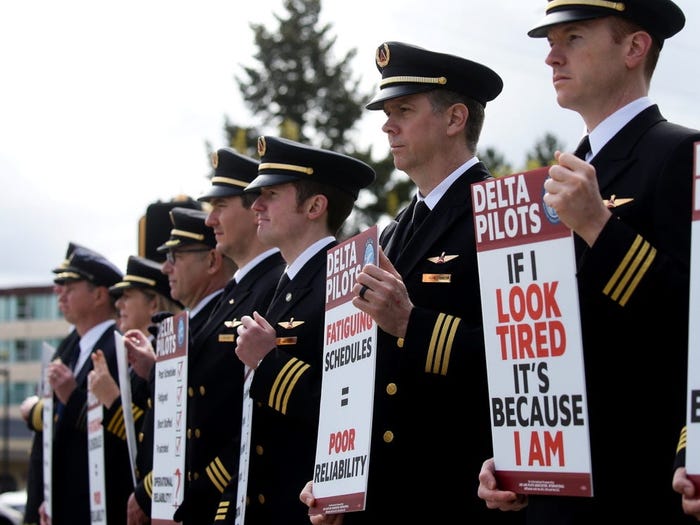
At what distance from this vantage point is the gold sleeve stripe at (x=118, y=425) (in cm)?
884

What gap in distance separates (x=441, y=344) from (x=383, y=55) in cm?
147

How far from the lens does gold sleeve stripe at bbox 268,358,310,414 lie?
230 inches

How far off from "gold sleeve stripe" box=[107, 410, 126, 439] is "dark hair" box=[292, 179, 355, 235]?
279 centimetres

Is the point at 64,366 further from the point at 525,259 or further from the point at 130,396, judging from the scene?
the point at 525,259

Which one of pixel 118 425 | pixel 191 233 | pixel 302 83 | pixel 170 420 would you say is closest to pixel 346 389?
pixel 170 420

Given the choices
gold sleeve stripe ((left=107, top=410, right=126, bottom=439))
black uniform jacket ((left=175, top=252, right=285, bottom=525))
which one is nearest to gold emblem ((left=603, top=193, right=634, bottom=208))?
black uniform jacket ((left=175, top=252, right=285, bottom=525))

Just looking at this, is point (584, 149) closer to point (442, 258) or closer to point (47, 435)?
point (442, 258)

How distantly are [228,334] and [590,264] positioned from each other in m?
3.42

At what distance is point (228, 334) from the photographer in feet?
23.5

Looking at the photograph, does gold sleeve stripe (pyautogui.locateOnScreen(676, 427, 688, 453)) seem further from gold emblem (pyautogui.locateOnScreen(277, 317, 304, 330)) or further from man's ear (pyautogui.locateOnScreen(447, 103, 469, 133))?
gold emblem (pyautogui.locateOnScreen(277, 317, 304, 330))

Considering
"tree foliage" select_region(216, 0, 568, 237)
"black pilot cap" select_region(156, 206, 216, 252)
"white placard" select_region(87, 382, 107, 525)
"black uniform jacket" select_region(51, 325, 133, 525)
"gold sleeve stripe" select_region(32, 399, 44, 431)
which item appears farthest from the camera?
"tree foliage" select_region(216, 0, 568, 237)

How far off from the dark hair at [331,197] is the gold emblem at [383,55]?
3.37ft

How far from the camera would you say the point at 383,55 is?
18.8 feet

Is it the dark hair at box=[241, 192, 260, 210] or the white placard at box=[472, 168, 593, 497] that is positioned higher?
the dark hair at box=[241, 192, 260, 210]
